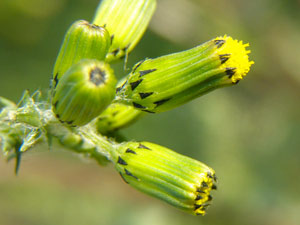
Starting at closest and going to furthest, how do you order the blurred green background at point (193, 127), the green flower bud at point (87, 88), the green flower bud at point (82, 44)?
the green flower bud at point (87, 88) → the green flower bud at point (82, 44) → the blurred green background at point (193, 127)

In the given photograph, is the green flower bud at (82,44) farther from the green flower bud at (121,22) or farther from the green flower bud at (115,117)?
the green flower bud at (115,117)

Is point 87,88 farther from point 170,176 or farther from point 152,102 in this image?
point 170,176

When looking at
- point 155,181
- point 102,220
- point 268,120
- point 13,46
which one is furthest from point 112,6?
point 268,120

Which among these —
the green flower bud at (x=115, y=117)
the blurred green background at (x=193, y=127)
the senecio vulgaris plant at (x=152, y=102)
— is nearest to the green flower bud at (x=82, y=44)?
the senecio vulgaris plant at (x=152, y=102)

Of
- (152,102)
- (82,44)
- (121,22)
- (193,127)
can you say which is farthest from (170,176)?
(193,127)

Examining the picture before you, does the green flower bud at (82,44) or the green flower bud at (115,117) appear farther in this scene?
the green flower bud at (115,117)

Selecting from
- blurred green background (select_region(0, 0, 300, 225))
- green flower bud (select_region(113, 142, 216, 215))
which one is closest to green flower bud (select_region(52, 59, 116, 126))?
green flower bud (select_region(113, 142, 216, 215))

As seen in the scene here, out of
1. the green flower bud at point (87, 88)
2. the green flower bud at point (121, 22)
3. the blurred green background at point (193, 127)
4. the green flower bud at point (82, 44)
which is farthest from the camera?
the blurred green background at point (193, 127)
